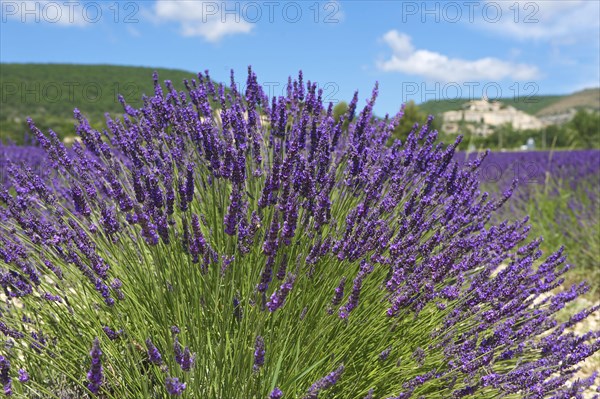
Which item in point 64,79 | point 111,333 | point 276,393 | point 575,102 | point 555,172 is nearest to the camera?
point 276,393

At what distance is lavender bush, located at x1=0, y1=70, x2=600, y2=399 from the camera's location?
4.90ft

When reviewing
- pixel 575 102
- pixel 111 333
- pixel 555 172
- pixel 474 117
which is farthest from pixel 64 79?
pixel 575 102

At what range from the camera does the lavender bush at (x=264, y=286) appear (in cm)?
149

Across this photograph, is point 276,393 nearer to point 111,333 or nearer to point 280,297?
point 280,297

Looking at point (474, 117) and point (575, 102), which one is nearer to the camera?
point (474, 117)

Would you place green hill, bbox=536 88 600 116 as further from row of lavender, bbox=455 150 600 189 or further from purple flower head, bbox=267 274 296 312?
purple flower head, bbox=267 274 296 312

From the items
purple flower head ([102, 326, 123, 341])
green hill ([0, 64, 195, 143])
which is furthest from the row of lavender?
green hill ([0, 64, 195, 143])

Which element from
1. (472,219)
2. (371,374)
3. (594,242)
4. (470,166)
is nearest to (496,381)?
(371,374)

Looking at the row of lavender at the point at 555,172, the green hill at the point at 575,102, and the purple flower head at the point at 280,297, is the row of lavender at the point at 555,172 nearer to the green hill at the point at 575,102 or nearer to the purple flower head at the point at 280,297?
the purple flower head at the point at 280,297

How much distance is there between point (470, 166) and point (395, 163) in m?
0.45

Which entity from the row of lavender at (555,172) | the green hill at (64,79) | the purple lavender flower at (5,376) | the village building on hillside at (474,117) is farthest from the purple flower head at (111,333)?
the green hill at (64,79)

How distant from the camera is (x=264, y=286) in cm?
133

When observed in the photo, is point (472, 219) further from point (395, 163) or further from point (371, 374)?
point (371, 374)

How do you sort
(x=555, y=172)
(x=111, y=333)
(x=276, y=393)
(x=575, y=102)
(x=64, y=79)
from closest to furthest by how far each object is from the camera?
(x=276, y=393), (x=111, y=333), (x=555, y=172), (x=64, y=79), (x=575, y=102)
